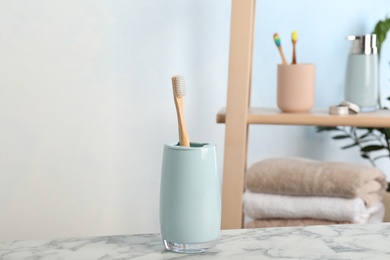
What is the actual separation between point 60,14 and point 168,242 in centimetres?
148

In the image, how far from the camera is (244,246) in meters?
0.98

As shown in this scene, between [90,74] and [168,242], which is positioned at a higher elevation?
[90,74]

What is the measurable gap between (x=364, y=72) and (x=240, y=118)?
1.32ft

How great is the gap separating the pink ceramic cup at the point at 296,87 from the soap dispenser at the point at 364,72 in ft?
0.43

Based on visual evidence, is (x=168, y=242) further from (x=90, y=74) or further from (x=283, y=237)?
(x=90, y=74)

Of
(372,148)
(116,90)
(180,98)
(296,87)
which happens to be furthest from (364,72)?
(180,98)

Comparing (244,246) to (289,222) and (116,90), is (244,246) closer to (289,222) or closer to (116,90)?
(289,222)

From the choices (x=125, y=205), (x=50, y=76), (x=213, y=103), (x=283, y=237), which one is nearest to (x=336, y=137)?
(x=213, y=103)

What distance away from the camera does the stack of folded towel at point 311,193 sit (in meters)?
1.97

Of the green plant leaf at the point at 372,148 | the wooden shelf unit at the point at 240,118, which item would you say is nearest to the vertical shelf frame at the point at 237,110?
the wooden shelf unit at the point at 240,118

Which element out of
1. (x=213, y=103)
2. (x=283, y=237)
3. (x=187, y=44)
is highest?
(x=187, y=44)

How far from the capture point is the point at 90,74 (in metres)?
2.33

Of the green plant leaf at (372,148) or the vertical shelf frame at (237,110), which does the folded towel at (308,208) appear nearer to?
the vertical shelf frame at (237,110)

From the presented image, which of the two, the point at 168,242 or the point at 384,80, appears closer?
the point at 168,242
